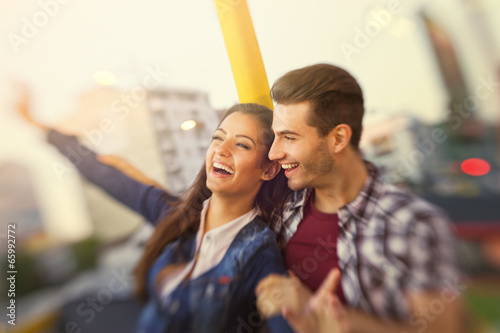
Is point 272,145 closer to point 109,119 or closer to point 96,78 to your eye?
point 109,119

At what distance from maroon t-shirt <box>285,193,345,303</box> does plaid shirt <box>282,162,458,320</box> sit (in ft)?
0.10

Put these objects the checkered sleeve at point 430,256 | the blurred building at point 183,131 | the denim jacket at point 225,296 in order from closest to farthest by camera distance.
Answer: the checkered sleeve at point 430,256 < the denim jacket at point 225,296 < the blurred building at point 183,131

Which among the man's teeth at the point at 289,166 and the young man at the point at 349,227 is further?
the man's teeth at the point at 289,166

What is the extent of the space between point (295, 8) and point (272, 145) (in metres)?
0.55

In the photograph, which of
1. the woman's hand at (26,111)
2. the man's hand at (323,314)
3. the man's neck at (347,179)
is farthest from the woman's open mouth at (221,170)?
the woman's hand at (26,111)

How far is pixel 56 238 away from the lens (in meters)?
1.40

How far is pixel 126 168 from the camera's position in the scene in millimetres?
1446

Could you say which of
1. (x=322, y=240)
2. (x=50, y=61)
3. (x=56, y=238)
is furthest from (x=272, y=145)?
(x=50, y=61)

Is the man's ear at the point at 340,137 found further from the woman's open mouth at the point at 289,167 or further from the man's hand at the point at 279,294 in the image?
the man's hand at the point at 279,294

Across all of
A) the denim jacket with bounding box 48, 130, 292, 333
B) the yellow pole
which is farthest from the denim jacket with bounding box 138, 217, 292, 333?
the yellow pole

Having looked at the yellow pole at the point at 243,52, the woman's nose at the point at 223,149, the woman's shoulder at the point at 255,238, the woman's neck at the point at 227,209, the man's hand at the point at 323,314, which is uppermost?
the yellow pole at the point at 243,52

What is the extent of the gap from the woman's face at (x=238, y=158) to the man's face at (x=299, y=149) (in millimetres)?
78

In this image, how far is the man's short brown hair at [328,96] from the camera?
44.6 inches

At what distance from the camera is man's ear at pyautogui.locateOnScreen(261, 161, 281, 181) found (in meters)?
1.29
